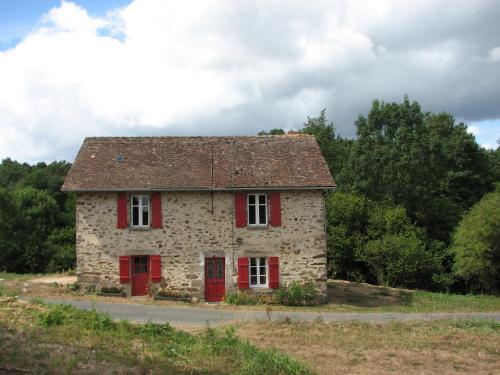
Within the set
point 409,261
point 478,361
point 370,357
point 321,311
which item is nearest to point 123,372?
point 370,357

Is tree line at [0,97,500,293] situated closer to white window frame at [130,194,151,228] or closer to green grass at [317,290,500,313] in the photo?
green grass at [317,290,500,313]

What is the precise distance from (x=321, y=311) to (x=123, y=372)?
11.2 m

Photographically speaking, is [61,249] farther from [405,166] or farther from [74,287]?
[405,166]

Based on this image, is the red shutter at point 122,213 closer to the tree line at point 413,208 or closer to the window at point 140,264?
the window at point 140,264

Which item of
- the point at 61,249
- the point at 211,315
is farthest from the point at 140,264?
the point at 61,249

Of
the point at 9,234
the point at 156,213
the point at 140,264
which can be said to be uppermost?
the point at 156,213

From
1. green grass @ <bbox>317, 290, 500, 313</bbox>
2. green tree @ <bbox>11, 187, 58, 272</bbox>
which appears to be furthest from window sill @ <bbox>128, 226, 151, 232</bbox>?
green tree @ <bbox>11, 187, 58, 272</bbox>

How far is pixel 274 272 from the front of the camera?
67.3ft

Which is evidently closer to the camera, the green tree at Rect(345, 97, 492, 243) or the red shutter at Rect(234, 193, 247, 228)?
the red shutter at Rect(234, 193, 247, 228)

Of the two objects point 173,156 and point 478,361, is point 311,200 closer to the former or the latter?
point 173,156

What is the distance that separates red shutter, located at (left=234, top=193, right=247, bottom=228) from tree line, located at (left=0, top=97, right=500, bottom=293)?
33.9ft

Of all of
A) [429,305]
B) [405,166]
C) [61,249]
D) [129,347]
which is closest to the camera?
[129,347]

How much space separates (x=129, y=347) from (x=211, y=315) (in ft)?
23.0

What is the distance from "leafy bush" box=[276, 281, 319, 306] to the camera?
65.6 ft
